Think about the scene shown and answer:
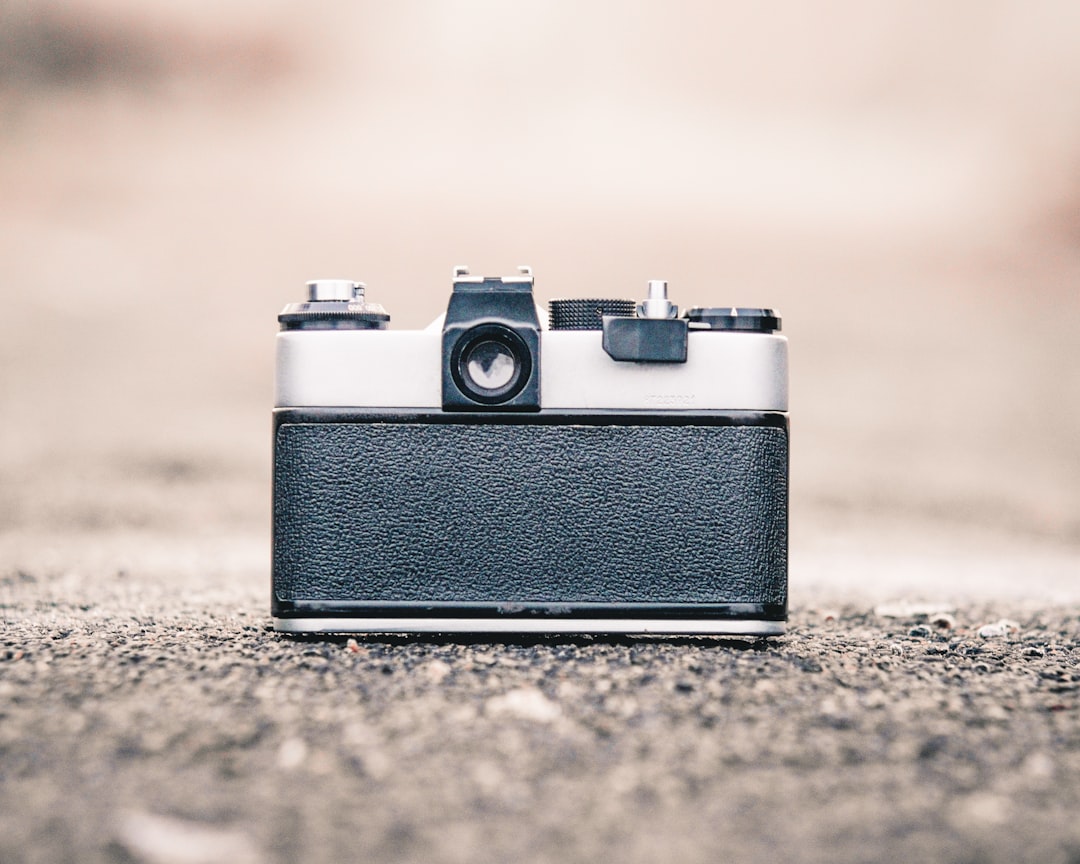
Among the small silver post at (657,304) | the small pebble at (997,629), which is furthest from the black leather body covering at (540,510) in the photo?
the small pebble at (997,629)

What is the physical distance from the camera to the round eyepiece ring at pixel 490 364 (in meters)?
1.23

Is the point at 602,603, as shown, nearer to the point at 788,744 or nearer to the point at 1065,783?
the point at 788,744

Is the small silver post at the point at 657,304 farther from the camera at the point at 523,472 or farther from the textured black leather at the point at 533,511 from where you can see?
the textured black leather at the point at 533,511

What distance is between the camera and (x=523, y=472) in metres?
1.25

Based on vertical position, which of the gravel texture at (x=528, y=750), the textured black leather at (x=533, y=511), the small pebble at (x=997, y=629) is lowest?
the small pebble at (x=997, y=629)

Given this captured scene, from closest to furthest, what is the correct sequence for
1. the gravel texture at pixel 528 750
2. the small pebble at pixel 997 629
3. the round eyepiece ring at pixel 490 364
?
1. the gravel texture at pixel 528 750
2. the round eyepiece ring at pixel 490 364
3. the small pebble at pixel 997 629

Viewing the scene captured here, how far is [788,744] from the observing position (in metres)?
0.93

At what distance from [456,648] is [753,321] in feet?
1.69

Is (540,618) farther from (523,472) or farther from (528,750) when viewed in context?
(528,750)

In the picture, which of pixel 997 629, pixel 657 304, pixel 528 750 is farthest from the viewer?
pixel 997 629

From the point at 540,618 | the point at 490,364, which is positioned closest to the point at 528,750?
the point at 540,618

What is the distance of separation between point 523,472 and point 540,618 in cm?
17

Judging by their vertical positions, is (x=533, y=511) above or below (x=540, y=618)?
above

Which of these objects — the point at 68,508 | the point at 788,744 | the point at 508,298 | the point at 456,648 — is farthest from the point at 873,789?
the point at 68,508
